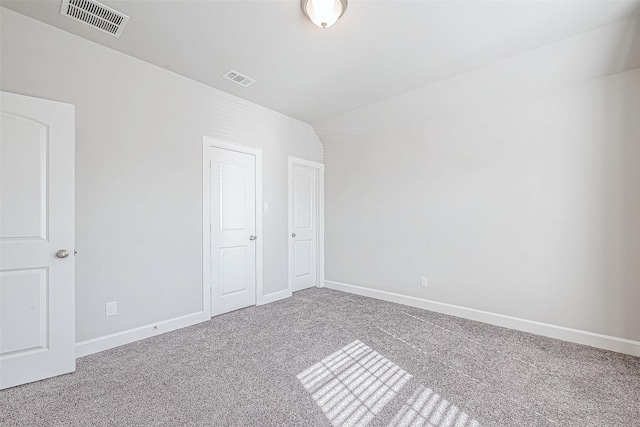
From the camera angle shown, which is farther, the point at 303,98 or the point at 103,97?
the point at 303,98

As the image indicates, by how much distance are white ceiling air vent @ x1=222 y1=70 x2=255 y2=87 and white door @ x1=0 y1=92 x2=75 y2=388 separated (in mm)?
1421

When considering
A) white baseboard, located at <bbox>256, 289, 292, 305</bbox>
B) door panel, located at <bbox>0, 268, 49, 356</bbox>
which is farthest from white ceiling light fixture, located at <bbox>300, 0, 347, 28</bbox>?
white baseboard, located at <bbox>256, 289, 292, 305</bbox>

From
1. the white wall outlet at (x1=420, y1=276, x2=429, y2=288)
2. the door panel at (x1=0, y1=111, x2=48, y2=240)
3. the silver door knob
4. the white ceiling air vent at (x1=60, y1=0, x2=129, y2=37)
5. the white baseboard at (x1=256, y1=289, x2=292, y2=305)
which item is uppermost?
the white ceiling air vent at (x1=60, y1=0, x2=129, y2=37)

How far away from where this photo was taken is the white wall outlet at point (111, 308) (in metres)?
2.52

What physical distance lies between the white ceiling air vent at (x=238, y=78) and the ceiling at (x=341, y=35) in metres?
0.08

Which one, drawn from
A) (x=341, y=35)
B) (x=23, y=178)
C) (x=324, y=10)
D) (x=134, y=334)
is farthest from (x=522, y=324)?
(x=23, y=178)

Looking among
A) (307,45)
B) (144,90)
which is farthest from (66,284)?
(307,45)

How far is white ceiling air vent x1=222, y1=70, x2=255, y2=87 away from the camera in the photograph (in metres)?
3.01

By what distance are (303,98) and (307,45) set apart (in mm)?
1102

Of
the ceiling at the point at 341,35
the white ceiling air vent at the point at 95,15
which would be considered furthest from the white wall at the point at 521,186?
the white ceiling air vent at the point at 95,15

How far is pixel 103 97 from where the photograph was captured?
254 centimetres

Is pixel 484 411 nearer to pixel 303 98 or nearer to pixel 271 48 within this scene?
pixel 271 48

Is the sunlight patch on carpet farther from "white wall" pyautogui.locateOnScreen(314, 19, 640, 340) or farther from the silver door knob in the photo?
the silver door knob

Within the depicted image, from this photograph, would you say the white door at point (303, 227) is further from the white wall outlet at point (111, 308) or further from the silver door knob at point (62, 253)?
the silver door knob at point (62, 253)
